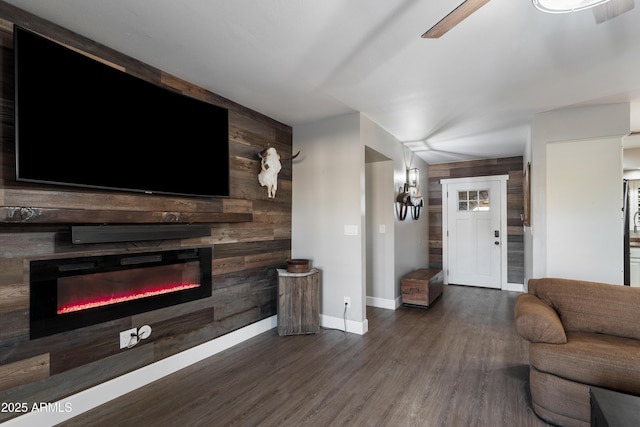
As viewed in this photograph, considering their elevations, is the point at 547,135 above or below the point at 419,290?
above

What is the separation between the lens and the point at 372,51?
7.27ft

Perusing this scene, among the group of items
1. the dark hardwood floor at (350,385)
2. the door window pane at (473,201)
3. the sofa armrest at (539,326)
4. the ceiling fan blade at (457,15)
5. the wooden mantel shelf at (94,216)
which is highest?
the ceiling fan blade at (457,15)

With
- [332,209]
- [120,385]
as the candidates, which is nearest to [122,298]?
[120,385]

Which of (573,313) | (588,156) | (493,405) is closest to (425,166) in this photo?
(588,156)

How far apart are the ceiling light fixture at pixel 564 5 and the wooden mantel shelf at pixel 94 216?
250 centimetres

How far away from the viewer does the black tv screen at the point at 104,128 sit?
70.1 inches

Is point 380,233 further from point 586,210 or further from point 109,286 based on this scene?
point 109,286

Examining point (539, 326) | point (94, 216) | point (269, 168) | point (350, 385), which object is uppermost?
point (269, 168)

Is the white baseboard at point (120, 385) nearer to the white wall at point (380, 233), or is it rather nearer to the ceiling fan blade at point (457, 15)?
the white wall at point (380, 233)

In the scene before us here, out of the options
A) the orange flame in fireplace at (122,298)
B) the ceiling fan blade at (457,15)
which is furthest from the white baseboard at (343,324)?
the ceiling fan blade at (457,15)

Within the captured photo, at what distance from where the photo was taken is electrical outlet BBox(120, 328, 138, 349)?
226cm

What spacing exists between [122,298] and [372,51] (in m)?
2.47

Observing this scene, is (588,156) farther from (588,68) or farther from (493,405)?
(493,405)

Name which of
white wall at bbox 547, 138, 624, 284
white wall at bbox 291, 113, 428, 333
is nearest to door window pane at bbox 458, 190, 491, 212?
white wall at bbox 547, 138, 624, 284
